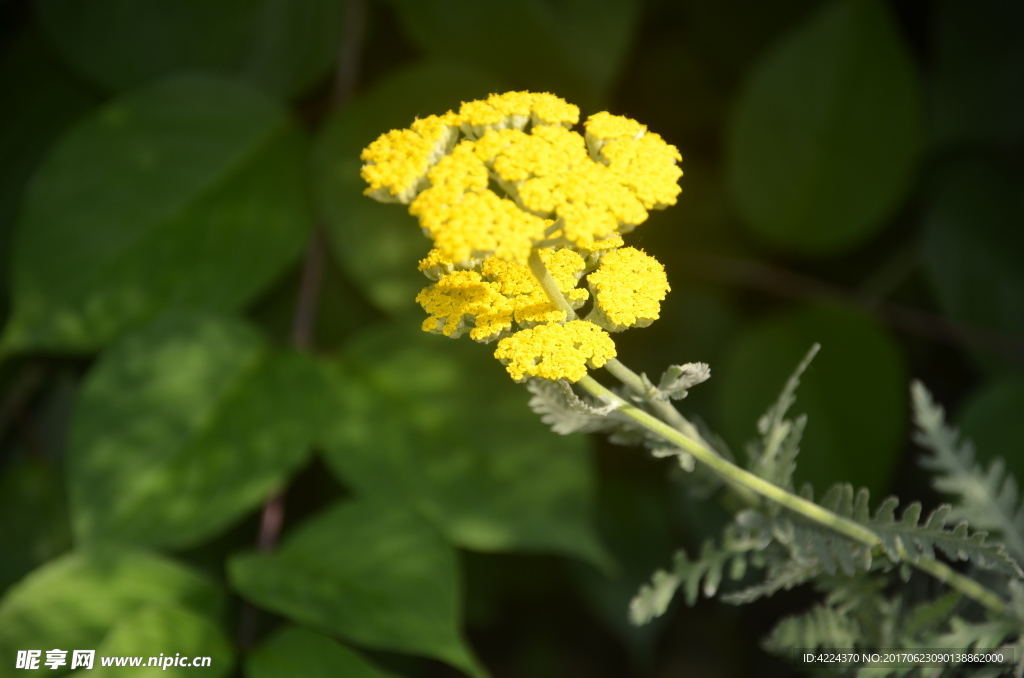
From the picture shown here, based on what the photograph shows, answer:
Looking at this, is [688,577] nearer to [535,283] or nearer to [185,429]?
[535,283]

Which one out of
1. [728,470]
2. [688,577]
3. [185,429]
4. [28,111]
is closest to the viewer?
[728,470]

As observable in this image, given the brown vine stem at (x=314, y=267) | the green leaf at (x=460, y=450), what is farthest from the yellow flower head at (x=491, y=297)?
the brown vine stem at (x=314, y=267)

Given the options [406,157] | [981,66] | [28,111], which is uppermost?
[981,66]

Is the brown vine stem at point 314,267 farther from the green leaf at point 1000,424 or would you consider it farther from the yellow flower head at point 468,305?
the green leaf at point 1000,424

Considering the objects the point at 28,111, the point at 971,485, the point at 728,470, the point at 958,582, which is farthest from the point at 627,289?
the point at 28,111

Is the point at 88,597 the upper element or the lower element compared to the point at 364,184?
lower

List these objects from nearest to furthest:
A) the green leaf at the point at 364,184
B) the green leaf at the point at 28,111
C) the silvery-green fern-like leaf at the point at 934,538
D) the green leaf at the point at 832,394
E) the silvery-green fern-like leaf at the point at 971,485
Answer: the silvery-green fern-like leaf at the point at 934,538
the silvery-green fern-like leaf at the point at 971,485
the green leaf at the point at 364,184
the green leaf at the point at 832,394
the green leaf at the point at 28,111

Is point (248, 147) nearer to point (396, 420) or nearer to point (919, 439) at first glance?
point (396, 420)

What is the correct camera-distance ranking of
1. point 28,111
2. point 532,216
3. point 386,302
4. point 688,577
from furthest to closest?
point 28,111
point 386,302
point 688,577
point 532,216
